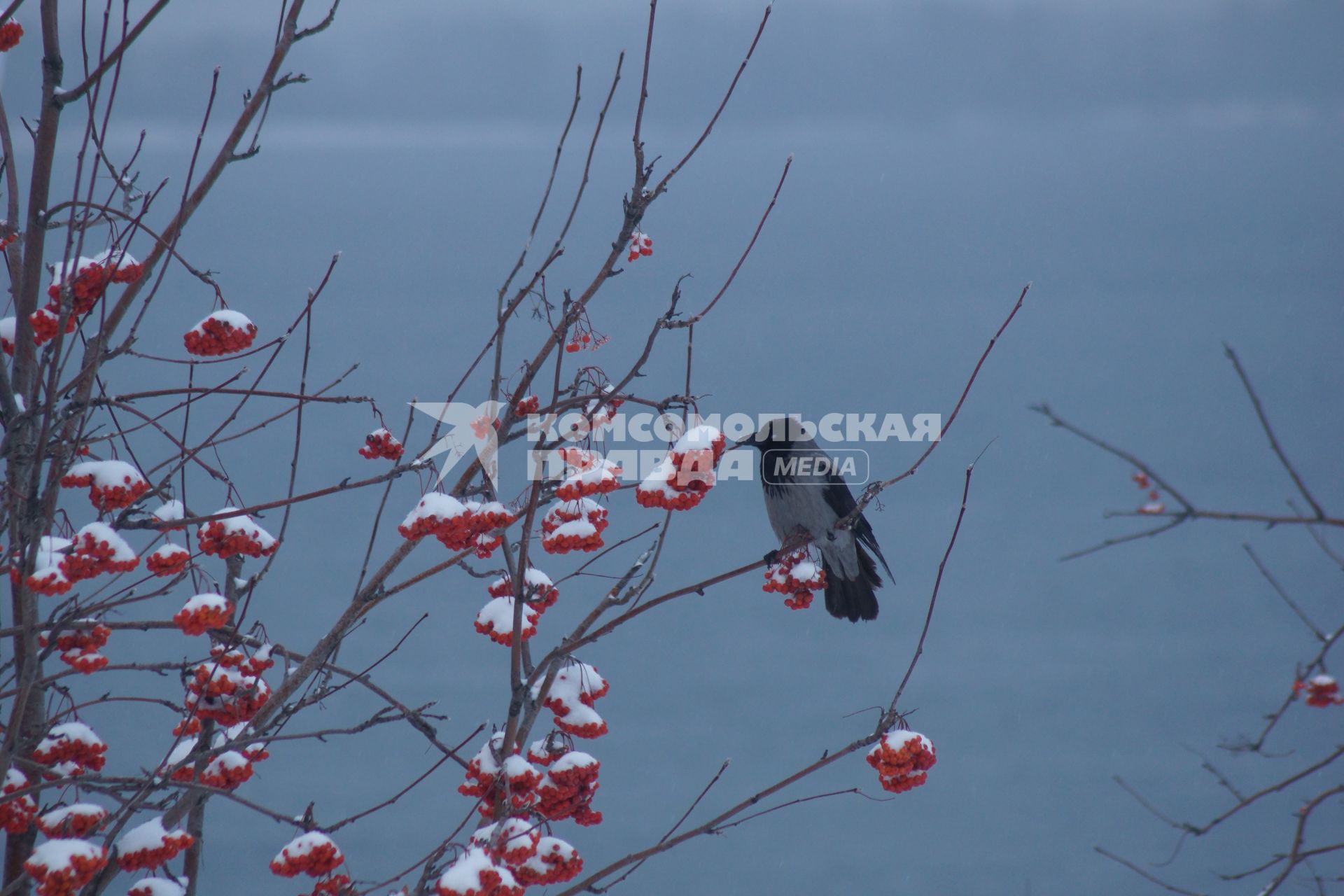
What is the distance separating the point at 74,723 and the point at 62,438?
0.41 m

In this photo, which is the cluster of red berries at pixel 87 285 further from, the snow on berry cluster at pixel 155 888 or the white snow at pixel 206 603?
the snow on berry cluster at pixel 155 888

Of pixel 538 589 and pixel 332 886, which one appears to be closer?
pixel 332 886

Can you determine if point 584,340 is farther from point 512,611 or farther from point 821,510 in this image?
point 821,510

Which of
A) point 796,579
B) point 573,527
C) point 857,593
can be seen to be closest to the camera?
point 573,527

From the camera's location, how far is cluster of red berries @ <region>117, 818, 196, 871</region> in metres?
1.26

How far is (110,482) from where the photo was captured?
1.22 m

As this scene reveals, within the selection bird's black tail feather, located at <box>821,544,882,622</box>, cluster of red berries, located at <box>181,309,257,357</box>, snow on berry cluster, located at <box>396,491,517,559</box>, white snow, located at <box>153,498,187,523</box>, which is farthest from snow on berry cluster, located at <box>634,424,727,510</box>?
bird's black tail feather, located at <box>821,544,882,622</box>

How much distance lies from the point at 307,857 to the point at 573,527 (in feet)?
1.81

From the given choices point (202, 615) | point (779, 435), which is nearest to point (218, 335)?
point (202, 615)

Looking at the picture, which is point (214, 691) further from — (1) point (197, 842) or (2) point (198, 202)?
(2) point (198, 202)

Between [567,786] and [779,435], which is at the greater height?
[779,435]

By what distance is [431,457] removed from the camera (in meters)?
1.46

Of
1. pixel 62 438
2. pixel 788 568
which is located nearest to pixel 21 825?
pixel 62 438

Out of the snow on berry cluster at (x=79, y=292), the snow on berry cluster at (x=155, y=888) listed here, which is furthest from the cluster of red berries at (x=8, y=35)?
the snow on berry cluster at (x=155, y=888)
